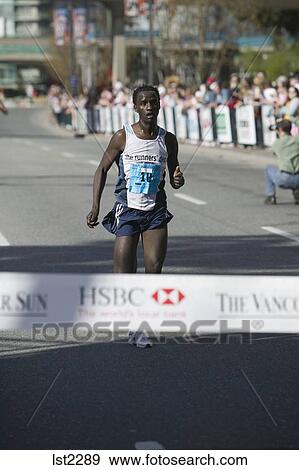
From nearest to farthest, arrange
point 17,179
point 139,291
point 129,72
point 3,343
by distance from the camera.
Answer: point 139,291 → point 3,343 → point 17,179 → point 129,72

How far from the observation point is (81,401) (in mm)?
6820

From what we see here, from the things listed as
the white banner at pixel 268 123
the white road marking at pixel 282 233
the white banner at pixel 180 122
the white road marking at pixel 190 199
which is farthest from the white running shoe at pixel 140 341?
the white banner at pixel 180 122

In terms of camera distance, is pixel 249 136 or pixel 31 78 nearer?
pixel 249 136

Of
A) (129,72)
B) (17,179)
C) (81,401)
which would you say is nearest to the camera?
(81,401)

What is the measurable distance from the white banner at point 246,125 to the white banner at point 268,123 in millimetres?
431

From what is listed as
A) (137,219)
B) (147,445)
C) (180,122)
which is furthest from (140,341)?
(180,122)

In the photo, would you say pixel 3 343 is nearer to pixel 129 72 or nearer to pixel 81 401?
pixel 81 401

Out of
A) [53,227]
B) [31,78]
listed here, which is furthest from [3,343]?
[31,78]

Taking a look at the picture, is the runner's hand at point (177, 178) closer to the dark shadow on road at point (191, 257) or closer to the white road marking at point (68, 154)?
the dark shadow on road at point (191, 257)

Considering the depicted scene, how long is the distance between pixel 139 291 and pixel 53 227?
34.1 ft

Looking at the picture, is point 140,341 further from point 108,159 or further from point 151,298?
point 151,298

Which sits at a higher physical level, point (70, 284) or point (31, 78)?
point (31, 78)

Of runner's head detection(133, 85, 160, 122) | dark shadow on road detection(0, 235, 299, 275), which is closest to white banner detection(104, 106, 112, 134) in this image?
dark shadow on road detection(0, 235, 299, 275)
